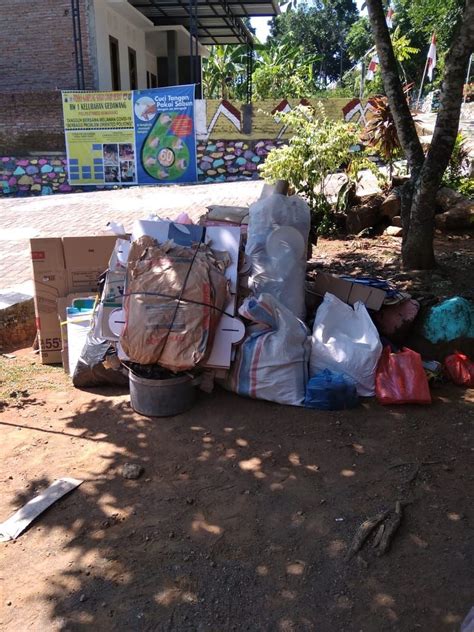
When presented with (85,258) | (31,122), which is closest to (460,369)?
(85,258)

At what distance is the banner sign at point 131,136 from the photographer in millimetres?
14078

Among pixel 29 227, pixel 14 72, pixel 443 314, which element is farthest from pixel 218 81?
pixel 443 314

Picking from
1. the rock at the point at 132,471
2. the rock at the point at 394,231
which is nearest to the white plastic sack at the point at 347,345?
the rock at the point at 132,471

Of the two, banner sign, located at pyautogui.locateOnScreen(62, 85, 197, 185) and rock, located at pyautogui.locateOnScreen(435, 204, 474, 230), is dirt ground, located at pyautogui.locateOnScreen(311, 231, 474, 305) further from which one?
banner sign, located at pyautogui.locateOnScreen(62, 85, 197, 185)

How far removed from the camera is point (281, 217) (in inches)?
173

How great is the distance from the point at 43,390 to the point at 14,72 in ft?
48.6

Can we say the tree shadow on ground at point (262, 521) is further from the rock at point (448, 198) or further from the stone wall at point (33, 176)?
the stone wall at point (33, 176)

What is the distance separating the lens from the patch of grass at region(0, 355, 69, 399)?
4.18 meters

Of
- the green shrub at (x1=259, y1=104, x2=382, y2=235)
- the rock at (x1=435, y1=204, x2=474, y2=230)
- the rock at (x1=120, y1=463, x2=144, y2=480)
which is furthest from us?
the green shrub at (x1=259, y1=104, x2=382, y2=235)

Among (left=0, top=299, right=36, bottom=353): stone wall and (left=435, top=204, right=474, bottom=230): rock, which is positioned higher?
(left=435, top=204, right=474, bottom=230): rock

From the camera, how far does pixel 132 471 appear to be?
117 inches

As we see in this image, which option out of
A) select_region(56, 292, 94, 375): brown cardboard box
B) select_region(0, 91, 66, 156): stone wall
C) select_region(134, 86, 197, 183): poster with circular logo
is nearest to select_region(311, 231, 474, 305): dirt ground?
select_region(56, 292, 94, 375): brown cardboard box

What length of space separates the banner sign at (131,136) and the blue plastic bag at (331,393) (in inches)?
471

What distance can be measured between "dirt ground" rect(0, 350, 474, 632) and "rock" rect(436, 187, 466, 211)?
182 inches
